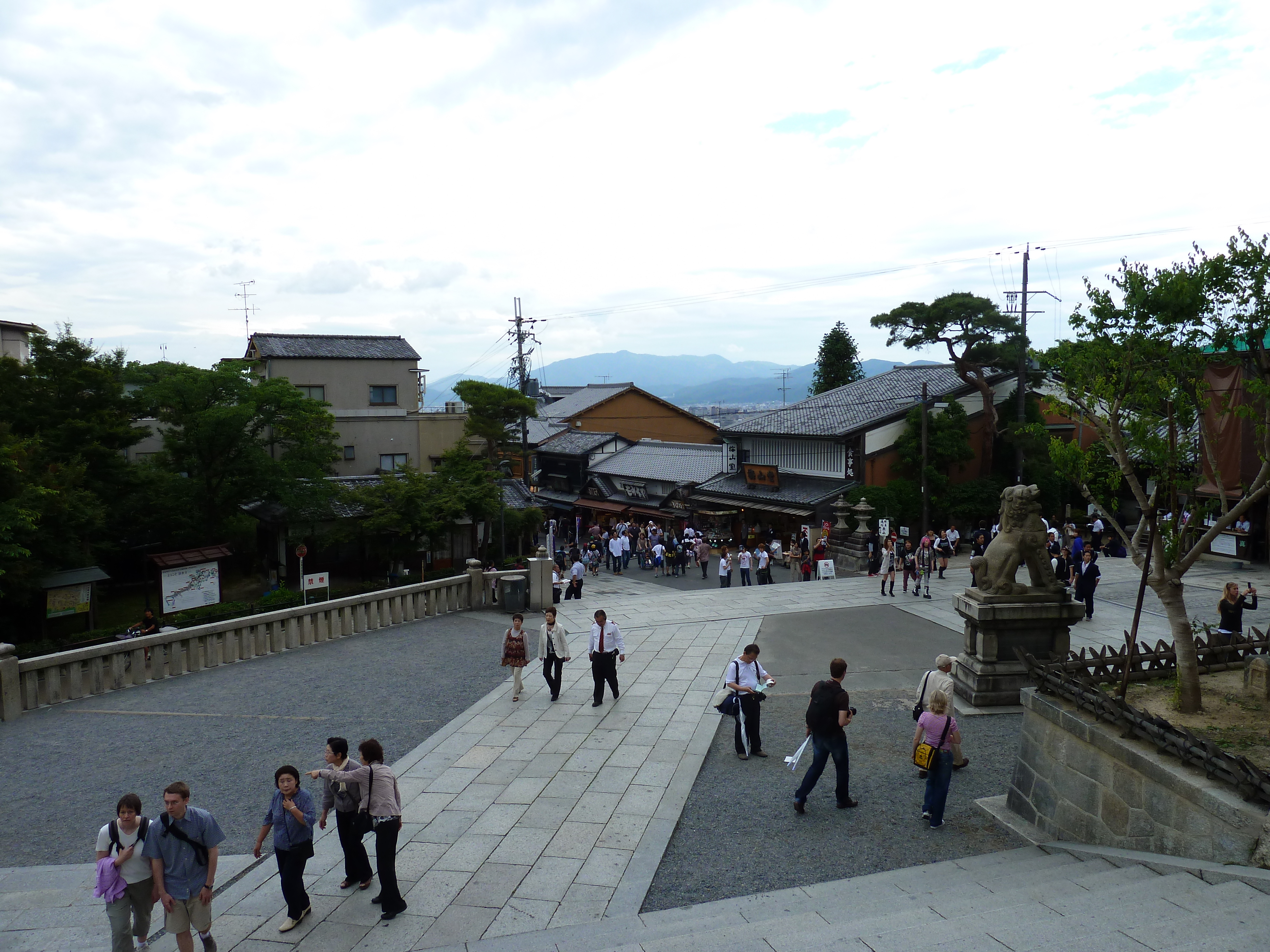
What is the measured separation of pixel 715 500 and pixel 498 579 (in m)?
18.6

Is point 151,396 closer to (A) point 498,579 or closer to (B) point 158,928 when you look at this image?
(A) point 498,579

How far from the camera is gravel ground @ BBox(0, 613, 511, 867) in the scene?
350 inches

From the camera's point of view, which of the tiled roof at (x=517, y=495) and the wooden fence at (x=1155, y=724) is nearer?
the wooden fence at (x=1155, y=724)

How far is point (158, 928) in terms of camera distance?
653cm

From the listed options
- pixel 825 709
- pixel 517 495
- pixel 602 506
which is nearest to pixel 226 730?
pixel 825 709

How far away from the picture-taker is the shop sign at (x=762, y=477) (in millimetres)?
35406

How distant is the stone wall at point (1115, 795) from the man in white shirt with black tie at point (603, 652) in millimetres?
5368

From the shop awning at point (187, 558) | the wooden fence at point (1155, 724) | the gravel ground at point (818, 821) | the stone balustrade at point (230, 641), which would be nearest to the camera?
the wooden fence at point (1155, 724)

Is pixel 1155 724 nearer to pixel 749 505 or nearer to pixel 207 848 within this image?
pixel 207 848

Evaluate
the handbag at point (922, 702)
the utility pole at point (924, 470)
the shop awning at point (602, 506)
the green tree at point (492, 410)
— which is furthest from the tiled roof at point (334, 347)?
the handbag at point (922, 702)

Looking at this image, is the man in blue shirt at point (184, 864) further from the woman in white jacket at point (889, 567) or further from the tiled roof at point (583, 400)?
the tiled roof at point (583, 400)

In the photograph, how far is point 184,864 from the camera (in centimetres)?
577

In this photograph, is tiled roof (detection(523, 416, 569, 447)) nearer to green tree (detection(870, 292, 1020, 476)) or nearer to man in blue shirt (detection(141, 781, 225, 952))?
green tree (detection(870, 292, 1020, 476))

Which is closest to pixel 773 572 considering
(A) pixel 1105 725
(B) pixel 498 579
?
(B) pixel 498 579
